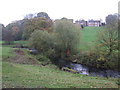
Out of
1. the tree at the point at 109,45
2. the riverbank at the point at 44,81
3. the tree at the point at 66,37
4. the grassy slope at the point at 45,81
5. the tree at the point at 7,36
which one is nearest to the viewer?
the riverbank at the point at 44,81

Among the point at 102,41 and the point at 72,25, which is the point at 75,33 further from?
the point at 102,41

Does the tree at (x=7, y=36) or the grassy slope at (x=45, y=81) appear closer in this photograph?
the grassy slope at (x=45, y=81)

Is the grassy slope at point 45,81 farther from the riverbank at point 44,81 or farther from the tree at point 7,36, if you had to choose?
the tree at point 7,36

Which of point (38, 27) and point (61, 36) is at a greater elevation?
point (38, 27)

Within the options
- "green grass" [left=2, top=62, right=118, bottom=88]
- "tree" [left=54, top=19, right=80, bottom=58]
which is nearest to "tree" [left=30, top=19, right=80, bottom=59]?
"tree" [left=54, top=19, right=80, bottom=58]

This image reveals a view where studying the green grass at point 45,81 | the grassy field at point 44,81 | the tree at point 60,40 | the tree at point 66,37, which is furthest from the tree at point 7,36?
the green grass at point 45,81

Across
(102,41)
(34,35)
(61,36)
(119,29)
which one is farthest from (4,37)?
(119,29)

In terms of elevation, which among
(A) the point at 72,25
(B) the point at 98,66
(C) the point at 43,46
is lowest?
(B) the point at 98,66

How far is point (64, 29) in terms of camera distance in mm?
35406

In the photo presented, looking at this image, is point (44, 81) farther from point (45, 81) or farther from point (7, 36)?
point (7, 36)

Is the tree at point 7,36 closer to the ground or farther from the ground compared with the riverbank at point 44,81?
farther from the ground

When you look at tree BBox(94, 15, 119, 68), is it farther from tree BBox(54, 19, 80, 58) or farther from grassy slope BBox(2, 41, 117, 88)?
grassy slope BBox(2, 41, 117, 88)

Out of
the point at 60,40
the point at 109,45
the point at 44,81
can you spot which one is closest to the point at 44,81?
the point at 44,81

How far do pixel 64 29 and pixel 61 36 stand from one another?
207 cm
